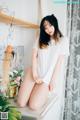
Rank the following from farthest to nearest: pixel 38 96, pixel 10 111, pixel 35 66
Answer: pixel 35 66, pixel 38 96, pixel 10 111

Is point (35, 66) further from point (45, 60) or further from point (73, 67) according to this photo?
point (73, 67)

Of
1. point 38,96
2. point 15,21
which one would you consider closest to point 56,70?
point 38,96

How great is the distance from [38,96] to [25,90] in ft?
0.39

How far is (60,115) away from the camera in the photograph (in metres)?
2.28

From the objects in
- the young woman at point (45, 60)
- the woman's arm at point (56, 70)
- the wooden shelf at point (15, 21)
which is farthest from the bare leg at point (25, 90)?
the wooden shelf at point (15, 21)

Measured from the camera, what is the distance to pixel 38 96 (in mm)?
1832

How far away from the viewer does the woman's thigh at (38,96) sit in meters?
1.80

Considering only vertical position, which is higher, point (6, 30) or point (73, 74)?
point (6, 30)

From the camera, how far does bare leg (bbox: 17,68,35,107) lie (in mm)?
1855

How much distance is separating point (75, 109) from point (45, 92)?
567 millimetres

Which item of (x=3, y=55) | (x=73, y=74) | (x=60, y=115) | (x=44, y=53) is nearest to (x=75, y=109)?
(x=60, y=115)

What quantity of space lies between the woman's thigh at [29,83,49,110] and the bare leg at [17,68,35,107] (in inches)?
1.4

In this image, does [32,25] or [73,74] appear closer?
[32,25]

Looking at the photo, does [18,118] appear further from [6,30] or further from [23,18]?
[23,18]
